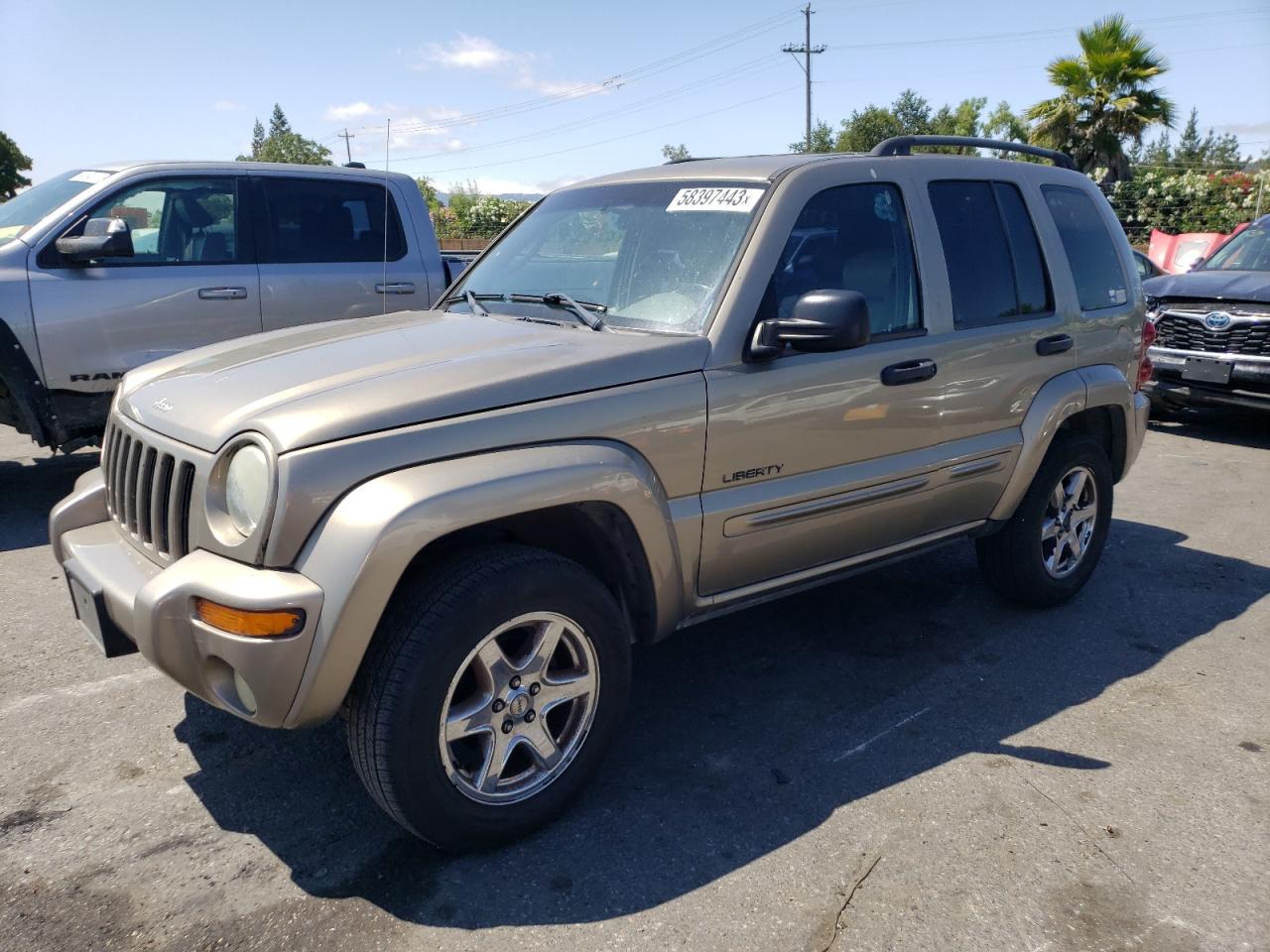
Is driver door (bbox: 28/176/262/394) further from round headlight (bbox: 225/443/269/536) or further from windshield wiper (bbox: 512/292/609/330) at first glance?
round headlight (bbox: 225/443/269/536)

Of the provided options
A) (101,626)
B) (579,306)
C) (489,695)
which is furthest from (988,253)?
(101,626)

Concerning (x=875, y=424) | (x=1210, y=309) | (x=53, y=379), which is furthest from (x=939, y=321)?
(x=1210, y=309)

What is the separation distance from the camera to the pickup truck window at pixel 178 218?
233 inches

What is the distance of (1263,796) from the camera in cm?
308

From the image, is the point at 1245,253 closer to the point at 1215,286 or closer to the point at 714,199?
the point at 1215,286

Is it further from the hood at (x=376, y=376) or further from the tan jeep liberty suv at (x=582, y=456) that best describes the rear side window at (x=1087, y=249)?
the hood at (x=376, y=376)

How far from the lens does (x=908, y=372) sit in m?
3.56

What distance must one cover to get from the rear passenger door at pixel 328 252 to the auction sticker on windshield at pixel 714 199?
3.28 meters

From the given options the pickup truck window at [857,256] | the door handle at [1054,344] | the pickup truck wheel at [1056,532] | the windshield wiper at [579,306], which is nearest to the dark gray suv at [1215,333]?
the pickup truck wheel at [1056,532]

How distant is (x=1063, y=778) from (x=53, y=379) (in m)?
5.45

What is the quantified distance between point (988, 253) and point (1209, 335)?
17.5 ft

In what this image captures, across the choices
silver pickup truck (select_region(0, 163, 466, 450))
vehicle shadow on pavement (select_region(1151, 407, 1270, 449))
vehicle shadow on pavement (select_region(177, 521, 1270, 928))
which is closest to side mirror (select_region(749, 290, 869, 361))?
vehicle shadow on pavement (select_region(177, 521, 1270, 928))

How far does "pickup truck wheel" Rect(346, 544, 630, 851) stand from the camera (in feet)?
8.14

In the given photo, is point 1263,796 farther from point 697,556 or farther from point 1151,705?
point 697,556
